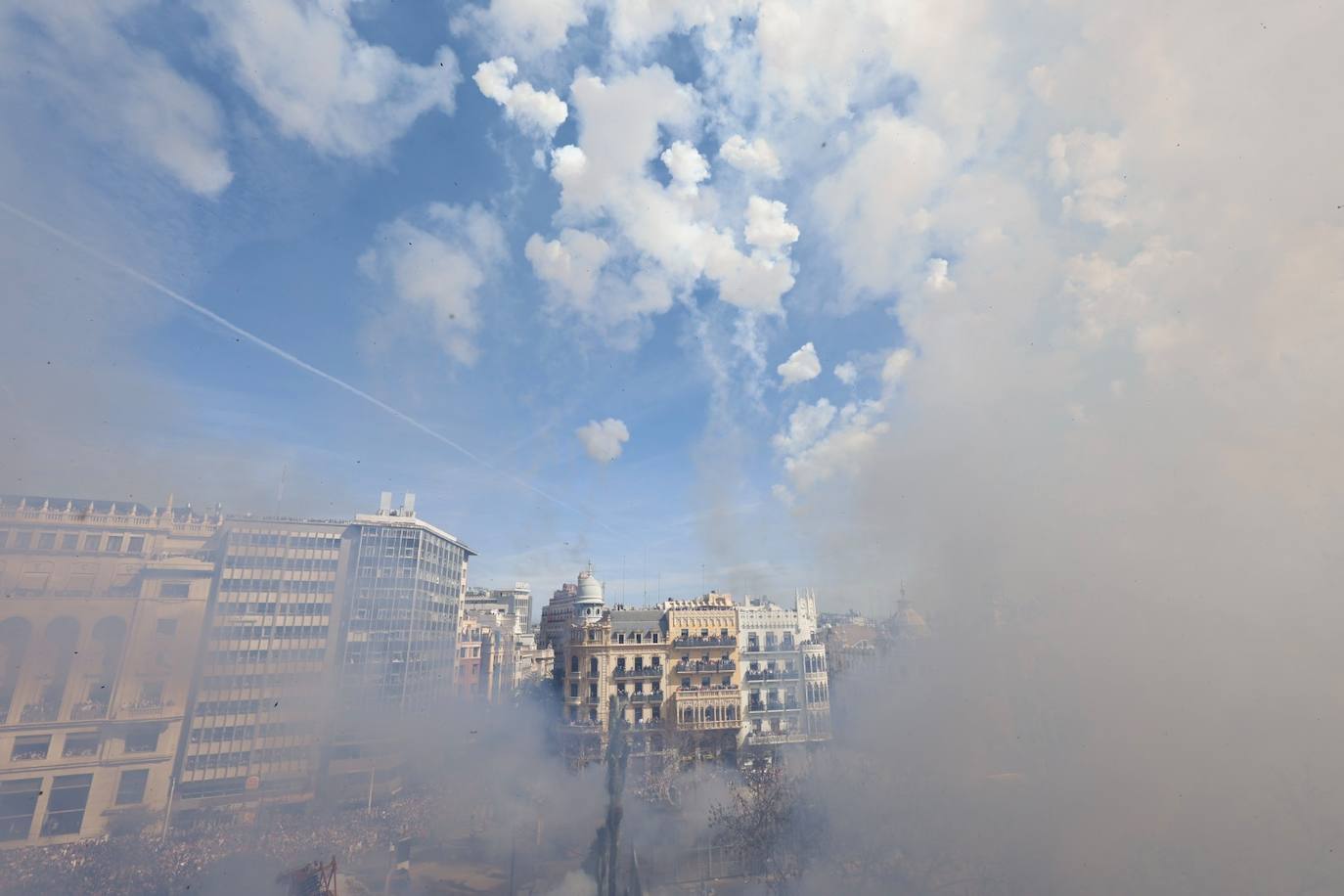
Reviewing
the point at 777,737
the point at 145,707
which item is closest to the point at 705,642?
the point at 777,737

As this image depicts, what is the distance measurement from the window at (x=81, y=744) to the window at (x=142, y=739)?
5.95 ft

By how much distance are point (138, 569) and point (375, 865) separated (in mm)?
29284

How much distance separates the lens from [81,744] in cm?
4294

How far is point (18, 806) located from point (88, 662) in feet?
30.9

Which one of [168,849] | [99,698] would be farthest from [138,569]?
[168,849]

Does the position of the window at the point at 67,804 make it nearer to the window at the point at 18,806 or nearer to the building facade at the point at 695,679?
the window at the point at 18,806

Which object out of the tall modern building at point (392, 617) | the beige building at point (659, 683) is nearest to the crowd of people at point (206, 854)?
the tall modern building at point (392, 617)

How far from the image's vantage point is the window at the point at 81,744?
42438 millimetres

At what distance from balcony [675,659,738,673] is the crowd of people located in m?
A: 22.4

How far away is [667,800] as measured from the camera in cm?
4441

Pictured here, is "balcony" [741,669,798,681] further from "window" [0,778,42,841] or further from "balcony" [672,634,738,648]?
"window" [0,778,42,841]

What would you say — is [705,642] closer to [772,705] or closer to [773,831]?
[772,705]

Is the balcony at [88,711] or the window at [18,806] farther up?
the balcony at [88,711]

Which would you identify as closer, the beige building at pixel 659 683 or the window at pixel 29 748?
the window at pixel 29 748
